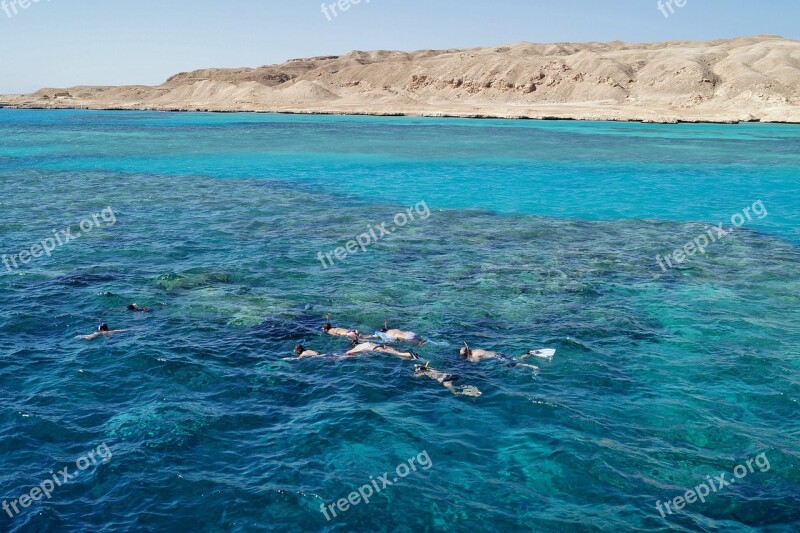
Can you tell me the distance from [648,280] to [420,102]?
6116 inches

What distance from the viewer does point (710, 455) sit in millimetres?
16234

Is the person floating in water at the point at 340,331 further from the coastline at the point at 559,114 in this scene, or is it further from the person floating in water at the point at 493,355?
the coastline at the point at 559,114

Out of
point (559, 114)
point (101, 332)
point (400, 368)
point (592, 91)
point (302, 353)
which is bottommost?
point (559, 114)

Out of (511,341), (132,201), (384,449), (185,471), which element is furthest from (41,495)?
(132,201)

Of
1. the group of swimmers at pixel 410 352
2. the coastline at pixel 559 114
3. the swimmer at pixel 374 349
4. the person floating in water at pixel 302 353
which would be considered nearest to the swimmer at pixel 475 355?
the group of swimmers at pixel 410 352

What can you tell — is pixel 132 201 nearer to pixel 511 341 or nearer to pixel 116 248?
pixel 116 248

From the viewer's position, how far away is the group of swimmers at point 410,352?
65.0ft

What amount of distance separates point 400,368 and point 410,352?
0.78 m

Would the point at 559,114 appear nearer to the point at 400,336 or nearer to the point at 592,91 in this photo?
the point at 592,91

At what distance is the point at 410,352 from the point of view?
21422 millimetres

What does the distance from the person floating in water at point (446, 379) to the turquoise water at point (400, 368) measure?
1.43ft

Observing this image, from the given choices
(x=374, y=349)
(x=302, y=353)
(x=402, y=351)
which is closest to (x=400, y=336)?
(x=402, y=351)

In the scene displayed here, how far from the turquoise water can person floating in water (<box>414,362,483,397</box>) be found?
17.2 inches

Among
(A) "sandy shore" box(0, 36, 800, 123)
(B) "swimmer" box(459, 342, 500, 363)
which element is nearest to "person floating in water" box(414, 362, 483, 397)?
(B) "swimmer" box(459, 342, 500, 363)
